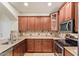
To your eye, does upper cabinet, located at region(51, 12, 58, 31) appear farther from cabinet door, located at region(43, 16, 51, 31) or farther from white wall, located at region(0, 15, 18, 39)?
white wall, located at region(0, 15, 18, 39)

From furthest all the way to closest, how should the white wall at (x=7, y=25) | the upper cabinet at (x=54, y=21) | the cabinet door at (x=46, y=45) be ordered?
the white wall at (x=7, y=25), the cabinet door at (x=46, y=45), the upper cabinet at (x=54, y=21)

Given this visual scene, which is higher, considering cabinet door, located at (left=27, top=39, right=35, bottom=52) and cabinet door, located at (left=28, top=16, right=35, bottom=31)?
cabinet door, located at (left=28, top=16, right=35, bottom=31)

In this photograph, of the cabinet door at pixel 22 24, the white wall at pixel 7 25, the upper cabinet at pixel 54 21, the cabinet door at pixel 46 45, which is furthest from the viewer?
the cabinet door at pixel 22 24

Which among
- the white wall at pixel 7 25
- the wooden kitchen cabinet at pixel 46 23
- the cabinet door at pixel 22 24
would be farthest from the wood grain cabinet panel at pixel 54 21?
the white wall at pixel 7 25

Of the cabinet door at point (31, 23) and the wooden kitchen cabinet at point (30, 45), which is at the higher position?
the cabinet door at point (31, 23)

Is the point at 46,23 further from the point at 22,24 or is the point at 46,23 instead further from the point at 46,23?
the point at 22,24

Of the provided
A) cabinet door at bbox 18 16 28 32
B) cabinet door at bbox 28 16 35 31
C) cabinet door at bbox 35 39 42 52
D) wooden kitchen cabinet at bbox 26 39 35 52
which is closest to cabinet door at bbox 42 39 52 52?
cabinet door at bbox 35 39 42 52

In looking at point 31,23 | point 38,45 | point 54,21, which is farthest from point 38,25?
point 38,45

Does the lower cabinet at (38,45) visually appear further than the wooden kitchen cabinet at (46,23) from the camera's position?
No

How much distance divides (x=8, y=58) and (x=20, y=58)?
0.08 metres

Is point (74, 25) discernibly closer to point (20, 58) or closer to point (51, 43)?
point (20, 58)

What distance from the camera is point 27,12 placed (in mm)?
7207

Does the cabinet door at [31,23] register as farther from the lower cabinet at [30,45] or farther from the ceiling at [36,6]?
the ceiling at [36,6]

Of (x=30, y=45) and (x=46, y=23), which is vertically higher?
(x=46, y=23)
